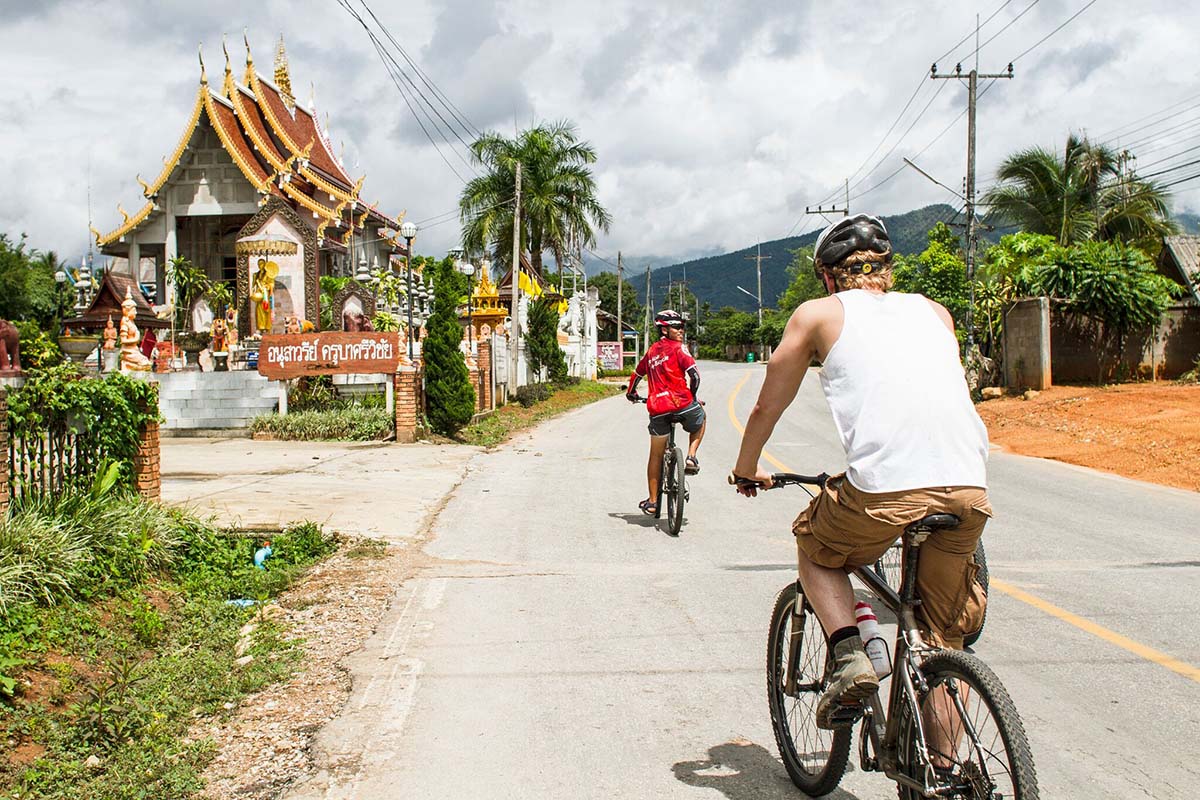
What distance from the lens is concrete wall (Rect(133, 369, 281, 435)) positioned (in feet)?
65.6

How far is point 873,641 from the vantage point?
126 inches

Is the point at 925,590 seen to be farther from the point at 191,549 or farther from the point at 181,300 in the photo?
the point at 181,300

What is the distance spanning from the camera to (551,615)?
6.36 meters

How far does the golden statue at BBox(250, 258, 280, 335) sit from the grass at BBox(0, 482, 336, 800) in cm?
2282

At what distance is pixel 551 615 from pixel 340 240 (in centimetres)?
3477

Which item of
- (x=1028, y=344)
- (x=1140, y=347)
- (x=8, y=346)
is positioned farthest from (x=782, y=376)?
(x=1140, y=347)

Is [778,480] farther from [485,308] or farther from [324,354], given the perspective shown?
[485,308]

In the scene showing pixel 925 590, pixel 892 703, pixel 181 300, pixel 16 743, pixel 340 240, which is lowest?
pixel 16 743

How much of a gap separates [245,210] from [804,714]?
34.6 m

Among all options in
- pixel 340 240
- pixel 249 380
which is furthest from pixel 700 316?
pixel 249 380

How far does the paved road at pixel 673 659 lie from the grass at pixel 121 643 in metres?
0.65

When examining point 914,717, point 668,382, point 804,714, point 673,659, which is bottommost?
point 673,659

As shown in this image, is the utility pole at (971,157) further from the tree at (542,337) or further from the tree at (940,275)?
the tree at (542,337)

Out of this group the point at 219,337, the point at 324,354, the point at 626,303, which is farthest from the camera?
the point at 626,303
